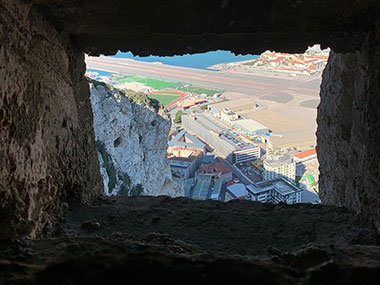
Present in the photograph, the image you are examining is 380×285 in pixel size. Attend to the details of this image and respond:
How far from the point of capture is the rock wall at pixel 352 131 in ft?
4.98

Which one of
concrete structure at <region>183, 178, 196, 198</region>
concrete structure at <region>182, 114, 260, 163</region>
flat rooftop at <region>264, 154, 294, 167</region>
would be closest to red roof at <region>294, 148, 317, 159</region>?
flat rooftop at <region>264, 154, 294, 167</region>

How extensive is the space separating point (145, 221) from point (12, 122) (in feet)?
2.44

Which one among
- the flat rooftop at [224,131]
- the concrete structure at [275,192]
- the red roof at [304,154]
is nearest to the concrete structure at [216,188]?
the concrete structure at [275,192]

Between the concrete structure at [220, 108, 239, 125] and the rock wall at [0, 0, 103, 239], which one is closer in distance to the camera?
the rock wall at [0, 0, 103, 239]

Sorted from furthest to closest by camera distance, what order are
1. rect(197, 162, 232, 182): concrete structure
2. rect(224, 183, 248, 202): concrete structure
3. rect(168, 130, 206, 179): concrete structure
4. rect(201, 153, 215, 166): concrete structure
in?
rect(168, 130, 206, 179): concrete structure < rect(201, 153, 215, 166): concrete structure < rect(197, 162, 232, 182): concrete structure < rect(224, 183, 248, 202): concrete structure

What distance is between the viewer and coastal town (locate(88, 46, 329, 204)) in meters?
10.6

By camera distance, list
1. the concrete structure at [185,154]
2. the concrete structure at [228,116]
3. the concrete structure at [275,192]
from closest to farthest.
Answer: the concrete structure at [275,192]
the concrete structure at [185,154]
the concrete structure at [228,116]

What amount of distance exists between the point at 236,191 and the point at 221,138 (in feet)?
15.7

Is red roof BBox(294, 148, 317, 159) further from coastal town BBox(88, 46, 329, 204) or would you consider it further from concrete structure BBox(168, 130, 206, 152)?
concrete structure BBox(168, 130, 206, 152)

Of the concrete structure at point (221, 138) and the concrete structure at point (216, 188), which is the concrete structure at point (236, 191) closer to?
the concrete structure at point (216, 188)

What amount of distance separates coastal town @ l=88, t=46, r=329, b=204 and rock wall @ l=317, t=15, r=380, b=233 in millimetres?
4927

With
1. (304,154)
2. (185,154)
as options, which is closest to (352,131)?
(304,154)

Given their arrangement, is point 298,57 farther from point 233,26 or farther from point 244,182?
point 233,26

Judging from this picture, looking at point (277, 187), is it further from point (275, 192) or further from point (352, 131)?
point (352, 131)
